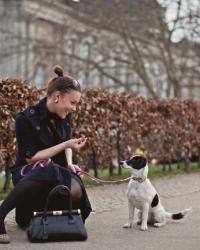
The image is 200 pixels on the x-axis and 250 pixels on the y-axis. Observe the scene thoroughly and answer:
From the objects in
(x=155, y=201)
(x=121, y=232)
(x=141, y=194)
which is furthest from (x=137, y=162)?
(x=121, y=232)

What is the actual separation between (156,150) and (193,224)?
6648 mm

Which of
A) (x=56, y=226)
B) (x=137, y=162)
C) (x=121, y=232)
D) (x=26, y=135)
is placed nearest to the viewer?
(x=56, y=226)

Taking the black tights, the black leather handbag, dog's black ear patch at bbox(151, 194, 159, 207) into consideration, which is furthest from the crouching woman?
dog's black ear patch at bbox(151, 194, 159, 207)

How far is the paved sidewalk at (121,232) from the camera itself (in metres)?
5.26

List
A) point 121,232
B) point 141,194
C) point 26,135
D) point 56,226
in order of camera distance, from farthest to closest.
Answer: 1. point 141,194
2. point 121,232
3. point 26,135
4. point 56,226

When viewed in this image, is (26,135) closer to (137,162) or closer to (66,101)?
(66,101)

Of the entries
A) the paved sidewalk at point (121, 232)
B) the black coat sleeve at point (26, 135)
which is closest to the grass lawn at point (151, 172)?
the paved sidewalk at point (121, 232)

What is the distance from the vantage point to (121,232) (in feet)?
19.6

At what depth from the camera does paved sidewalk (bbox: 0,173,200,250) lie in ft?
17.3

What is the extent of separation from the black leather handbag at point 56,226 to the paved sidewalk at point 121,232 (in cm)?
7

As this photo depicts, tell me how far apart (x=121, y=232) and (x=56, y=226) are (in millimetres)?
905

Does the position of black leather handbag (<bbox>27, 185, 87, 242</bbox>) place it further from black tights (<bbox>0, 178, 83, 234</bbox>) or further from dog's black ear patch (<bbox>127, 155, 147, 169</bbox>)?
dog's black ear patch (<bbox>127, 155, 147, 169</bbox>)

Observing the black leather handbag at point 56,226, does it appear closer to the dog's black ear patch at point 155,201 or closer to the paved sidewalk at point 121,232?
the paved sidewalk at point 121,232

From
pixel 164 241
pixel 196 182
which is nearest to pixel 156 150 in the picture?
pixel 196 182
